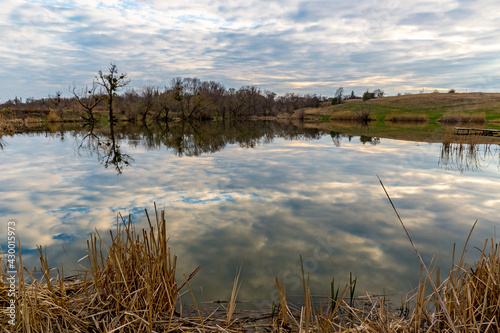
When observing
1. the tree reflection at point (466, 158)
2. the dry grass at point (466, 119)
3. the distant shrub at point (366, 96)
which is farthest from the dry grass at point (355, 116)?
the tree reflection at point (466, 158)

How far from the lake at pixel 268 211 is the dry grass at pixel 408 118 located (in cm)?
4775

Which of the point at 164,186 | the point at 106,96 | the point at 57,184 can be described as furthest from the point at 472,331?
the point at 106,96

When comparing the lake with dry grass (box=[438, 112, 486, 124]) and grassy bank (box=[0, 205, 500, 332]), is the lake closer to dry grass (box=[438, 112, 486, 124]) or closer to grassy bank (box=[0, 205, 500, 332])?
grassy bank (box=[0, 205, 500, 332])

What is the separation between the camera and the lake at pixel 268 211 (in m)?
4.96

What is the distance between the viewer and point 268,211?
7.54 m

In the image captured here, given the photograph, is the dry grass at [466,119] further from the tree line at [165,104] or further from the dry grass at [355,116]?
the tree line at [165,104]

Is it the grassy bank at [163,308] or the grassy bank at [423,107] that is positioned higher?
the grassy bank at [423,107]

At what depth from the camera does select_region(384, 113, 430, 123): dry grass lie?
56269 millimetres

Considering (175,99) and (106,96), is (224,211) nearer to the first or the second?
(106,96)

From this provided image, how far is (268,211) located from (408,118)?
Answer: 63.2m

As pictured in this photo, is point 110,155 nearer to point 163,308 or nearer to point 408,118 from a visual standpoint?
point 163,308

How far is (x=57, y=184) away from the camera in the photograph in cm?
1021

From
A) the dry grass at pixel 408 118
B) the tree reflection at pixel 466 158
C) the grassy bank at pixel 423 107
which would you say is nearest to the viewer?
the tree reflection at pixel 466 158

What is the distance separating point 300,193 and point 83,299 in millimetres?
6785
